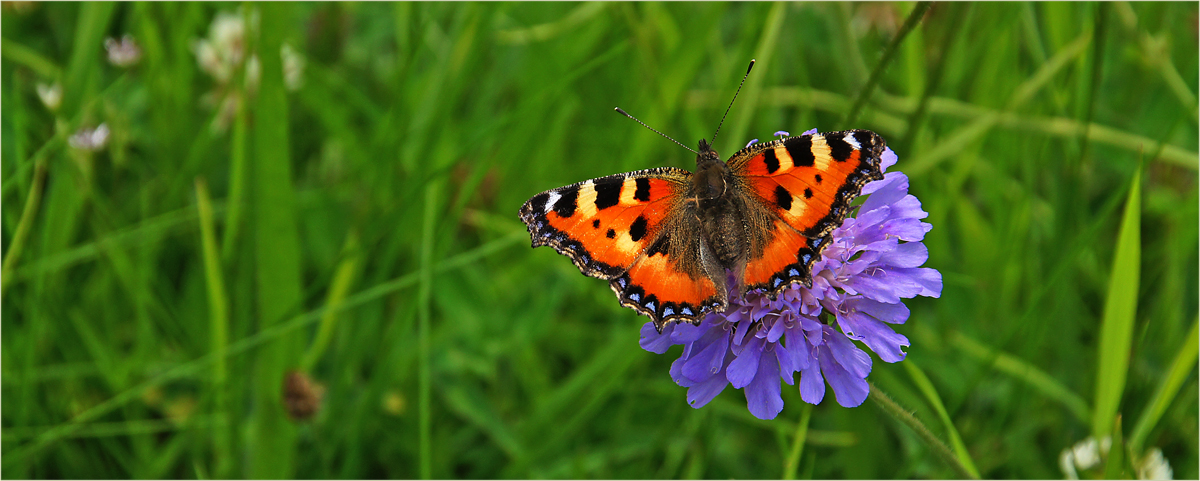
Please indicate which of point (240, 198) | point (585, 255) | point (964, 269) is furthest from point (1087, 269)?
point (240, 198)

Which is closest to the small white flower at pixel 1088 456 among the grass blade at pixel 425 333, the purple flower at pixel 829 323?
the purple flower at pixel 829 323

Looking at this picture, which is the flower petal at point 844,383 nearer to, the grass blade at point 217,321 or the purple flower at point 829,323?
the purple flower at point 829,323

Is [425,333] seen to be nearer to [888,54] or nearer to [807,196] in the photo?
[807,196]

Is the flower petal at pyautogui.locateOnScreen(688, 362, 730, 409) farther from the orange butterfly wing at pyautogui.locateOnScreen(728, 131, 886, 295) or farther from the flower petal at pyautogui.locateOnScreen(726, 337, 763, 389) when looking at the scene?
the orange butterfly wing at pyautogui.locateOnScreen(728, 131, 886, 295)

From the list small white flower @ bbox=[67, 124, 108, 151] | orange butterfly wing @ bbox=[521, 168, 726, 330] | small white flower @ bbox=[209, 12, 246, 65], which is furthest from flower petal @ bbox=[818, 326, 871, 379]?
small white flower @ bbox=[209, 12, 246, 65]

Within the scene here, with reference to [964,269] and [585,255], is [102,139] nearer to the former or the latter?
[585,255]

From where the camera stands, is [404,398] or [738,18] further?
[738,18]
